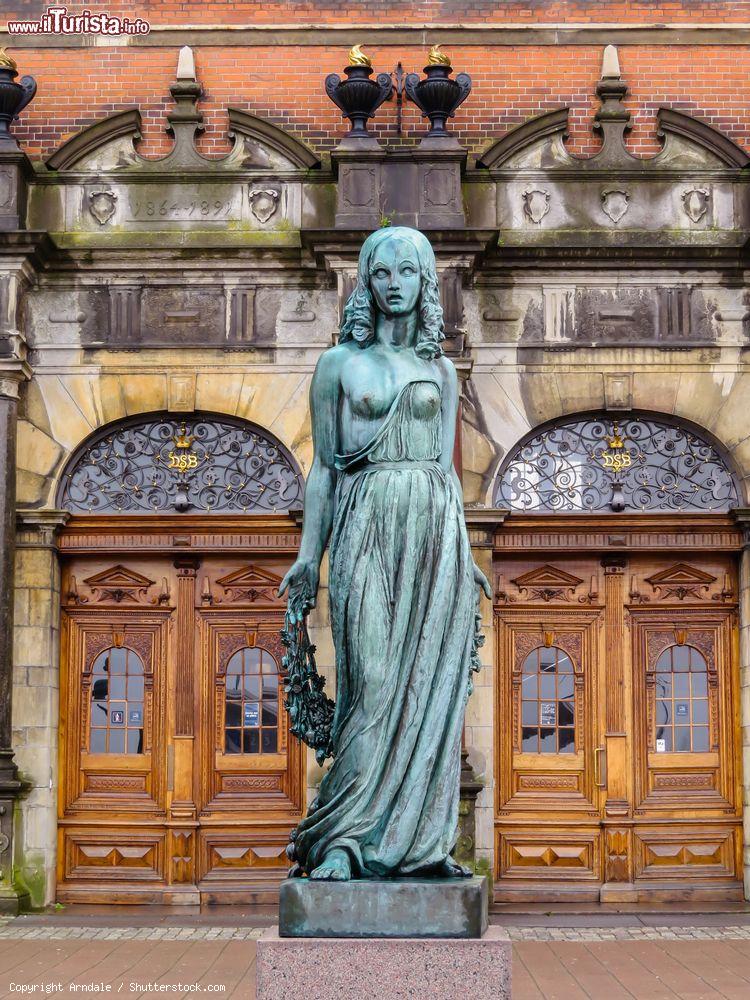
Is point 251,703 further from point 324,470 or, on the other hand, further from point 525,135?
point 324,470

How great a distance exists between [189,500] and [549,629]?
129 inches

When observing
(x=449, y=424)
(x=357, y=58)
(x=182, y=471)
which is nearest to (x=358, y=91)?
(x=357, y=58)

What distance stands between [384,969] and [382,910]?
17cm

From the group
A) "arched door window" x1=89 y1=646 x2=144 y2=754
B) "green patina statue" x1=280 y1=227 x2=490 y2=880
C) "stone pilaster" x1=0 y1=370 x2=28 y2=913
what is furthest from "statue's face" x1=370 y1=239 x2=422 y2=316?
"arched door window" x1=89 y1=646 x2=144 y2=754

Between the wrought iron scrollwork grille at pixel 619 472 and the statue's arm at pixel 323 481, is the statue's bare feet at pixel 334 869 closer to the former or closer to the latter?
the statue's arm at pixel 323 481

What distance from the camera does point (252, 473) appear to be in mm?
13953

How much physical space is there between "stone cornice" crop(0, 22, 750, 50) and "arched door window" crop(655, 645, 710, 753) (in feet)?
18.0

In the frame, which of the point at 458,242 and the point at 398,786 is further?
the point at 458,242

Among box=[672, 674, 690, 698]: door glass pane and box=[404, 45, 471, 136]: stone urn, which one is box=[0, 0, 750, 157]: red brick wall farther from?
box=[672, 674, 690, 698]: door glass pane

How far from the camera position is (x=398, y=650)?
496 centimetres

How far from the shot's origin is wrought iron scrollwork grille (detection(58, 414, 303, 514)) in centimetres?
1394

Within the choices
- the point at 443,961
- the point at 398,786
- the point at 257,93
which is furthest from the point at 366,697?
the point at 257,93

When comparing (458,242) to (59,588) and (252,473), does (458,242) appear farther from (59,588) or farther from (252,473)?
(59,588)

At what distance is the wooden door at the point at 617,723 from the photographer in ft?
45.0
